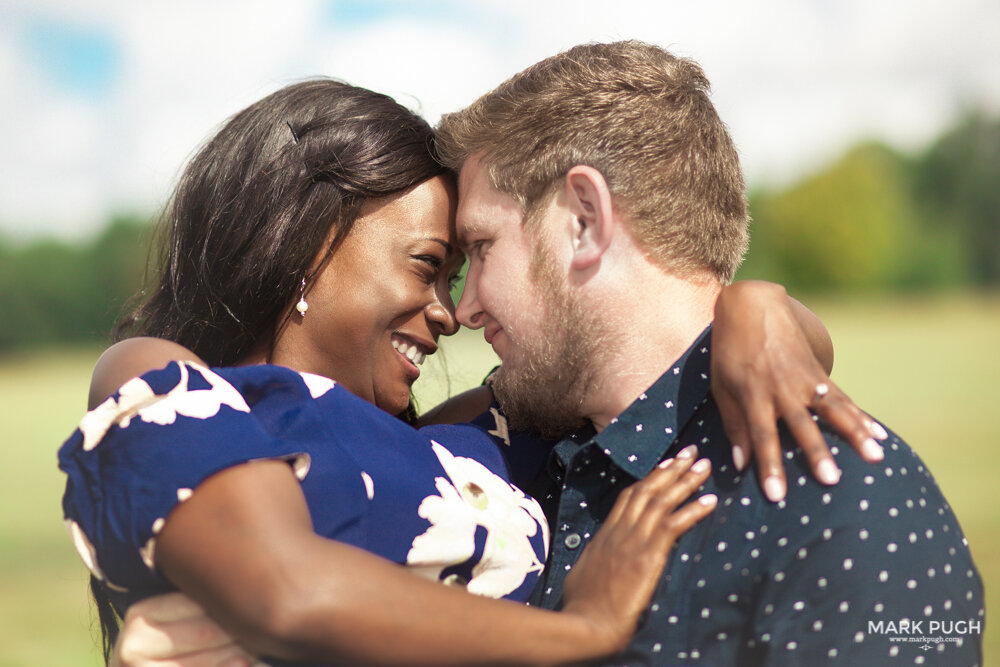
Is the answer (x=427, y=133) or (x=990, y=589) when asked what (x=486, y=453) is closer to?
(x=427, y=133)

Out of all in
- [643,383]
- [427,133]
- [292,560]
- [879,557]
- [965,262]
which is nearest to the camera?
[292,560]

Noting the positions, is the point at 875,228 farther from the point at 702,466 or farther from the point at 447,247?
the point at 702,466

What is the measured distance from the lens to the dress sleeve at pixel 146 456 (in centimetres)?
175

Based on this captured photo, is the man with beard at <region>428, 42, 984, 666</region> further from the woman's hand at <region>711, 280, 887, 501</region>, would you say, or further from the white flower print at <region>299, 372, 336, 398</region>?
the white flower print at <region>299, 372, 336, 398</region>

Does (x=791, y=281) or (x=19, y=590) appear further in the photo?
(x=791, y=281)

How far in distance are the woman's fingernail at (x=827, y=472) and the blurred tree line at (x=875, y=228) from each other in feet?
110

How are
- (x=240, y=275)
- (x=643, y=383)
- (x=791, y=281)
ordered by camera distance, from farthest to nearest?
(x=791, y=281) < (x=240, y=275) < (x=643, y=383)

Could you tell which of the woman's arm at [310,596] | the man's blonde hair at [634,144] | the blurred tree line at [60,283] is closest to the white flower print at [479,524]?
the woman's arm at [310,596]

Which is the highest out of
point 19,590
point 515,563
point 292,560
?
point 292,560

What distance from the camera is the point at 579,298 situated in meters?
2.59

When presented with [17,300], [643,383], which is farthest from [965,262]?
[643,383]

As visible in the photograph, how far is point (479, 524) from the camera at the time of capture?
7.41 ft

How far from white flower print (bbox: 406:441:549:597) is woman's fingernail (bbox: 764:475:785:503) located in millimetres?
631

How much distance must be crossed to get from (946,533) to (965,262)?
46742 millimetres
